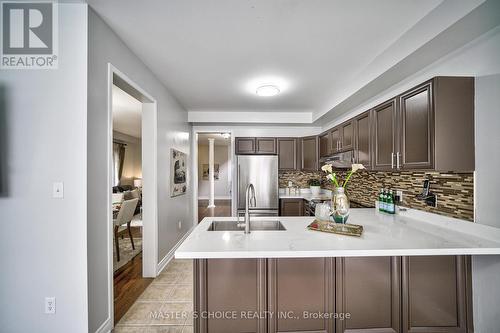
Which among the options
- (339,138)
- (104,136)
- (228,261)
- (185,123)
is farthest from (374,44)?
(185,123)

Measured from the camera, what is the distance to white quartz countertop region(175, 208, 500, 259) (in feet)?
4.15

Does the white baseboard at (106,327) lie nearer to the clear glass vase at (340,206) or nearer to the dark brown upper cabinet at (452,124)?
the clear glass vase at (340,206)

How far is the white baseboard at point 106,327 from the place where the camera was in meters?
1.65

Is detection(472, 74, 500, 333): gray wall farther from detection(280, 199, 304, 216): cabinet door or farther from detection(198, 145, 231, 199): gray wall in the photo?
detection(198, 145, 231, 199): gray wall

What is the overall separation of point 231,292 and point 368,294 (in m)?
0.95

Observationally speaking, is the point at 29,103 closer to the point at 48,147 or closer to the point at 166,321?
A: the point at 48,147

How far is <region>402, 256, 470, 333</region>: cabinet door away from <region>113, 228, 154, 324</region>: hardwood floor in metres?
2.47

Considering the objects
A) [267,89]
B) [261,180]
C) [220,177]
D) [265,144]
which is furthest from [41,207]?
[220,177]

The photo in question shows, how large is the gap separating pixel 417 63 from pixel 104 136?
9.33ft

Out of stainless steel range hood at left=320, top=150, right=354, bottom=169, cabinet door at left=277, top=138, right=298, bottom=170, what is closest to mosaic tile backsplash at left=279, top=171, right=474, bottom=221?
stainless steel range hood at left=320, top=150, right=354, bottom=169

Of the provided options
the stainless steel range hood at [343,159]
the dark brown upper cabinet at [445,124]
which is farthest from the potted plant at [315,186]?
the dark brown upper cabinet at [445,124]

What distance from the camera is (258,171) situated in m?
4.11

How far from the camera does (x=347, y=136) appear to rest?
2.80m

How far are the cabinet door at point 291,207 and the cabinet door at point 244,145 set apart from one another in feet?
4.12
